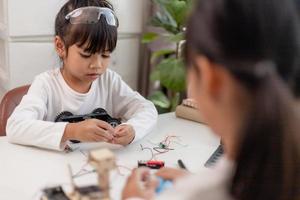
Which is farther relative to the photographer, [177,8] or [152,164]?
[177,8]

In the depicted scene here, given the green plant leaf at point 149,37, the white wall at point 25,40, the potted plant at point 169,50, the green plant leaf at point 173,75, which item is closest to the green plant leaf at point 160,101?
the potted plant at point 169,50

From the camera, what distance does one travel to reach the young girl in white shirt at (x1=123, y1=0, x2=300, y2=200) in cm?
51

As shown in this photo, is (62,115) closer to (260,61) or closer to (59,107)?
(59,107)

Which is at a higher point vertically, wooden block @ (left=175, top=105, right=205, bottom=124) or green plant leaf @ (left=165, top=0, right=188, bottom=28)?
green plant leaf @ (left=165, top=0, right=188, bottom=28)

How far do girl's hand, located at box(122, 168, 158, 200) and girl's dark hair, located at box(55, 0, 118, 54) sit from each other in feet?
2.00

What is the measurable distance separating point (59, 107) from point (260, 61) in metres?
1.01

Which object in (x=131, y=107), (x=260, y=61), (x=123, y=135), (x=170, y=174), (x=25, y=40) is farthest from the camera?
(x=25, y=40)

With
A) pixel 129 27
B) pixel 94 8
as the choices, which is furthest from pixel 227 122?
pixel 129 27

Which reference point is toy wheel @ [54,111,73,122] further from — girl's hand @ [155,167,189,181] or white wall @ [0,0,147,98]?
white wall @ [0,0,147,98]

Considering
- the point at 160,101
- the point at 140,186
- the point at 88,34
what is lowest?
the point at 160,101

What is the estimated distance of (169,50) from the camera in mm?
2324

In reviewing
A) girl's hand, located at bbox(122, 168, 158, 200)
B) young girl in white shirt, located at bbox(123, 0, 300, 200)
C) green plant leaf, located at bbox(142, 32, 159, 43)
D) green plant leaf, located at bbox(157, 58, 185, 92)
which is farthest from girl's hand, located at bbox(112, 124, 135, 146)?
green plant leaf, located at bbox(142, 32, 159, 43)

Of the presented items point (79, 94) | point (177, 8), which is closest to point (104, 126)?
point (79, 94)

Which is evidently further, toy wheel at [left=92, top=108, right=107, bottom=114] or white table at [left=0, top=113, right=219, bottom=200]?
toy wheel at [left=92, top=108, right=107, bottom=114]
